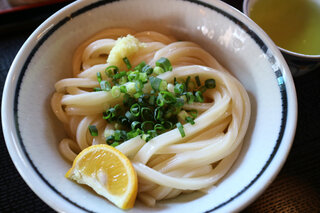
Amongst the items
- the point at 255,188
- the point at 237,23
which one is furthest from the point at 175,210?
the point at 237,23

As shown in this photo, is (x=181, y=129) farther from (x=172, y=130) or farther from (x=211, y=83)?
(x=211, y=83)

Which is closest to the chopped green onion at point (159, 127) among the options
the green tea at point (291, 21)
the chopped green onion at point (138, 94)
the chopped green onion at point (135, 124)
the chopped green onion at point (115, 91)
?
the chopped green onion at point (135, 124)

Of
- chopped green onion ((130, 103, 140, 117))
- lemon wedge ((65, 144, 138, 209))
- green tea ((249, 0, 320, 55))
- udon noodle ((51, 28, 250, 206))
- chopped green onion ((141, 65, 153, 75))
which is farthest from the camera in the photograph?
green tea ((249, 0, 320, 55))

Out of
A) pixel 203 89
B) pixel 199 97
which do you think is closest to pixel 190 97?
pixel 199 97

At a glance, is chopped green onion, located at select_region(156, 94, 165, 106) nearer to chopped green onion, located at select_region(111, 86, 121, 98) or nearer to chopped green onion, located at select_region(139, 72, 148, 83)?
chopped green onion, located at select_region(139, 72, 148, 83)

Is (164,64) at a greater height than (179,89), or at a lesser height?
greater

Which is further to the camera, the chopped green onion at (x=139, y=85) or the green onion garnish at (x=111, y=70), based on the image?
the green onion garnish at (x=111, y=70)

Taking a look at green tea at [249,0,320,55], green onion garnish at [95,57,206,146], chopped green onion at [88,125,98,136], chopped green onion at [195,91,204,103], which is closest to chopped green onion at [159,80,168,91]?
green onion garnish at [95,57,206,146]

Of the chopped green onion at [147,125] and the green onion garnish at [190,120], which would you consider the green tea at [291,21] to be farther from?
the chopped green onion at [147,125]
